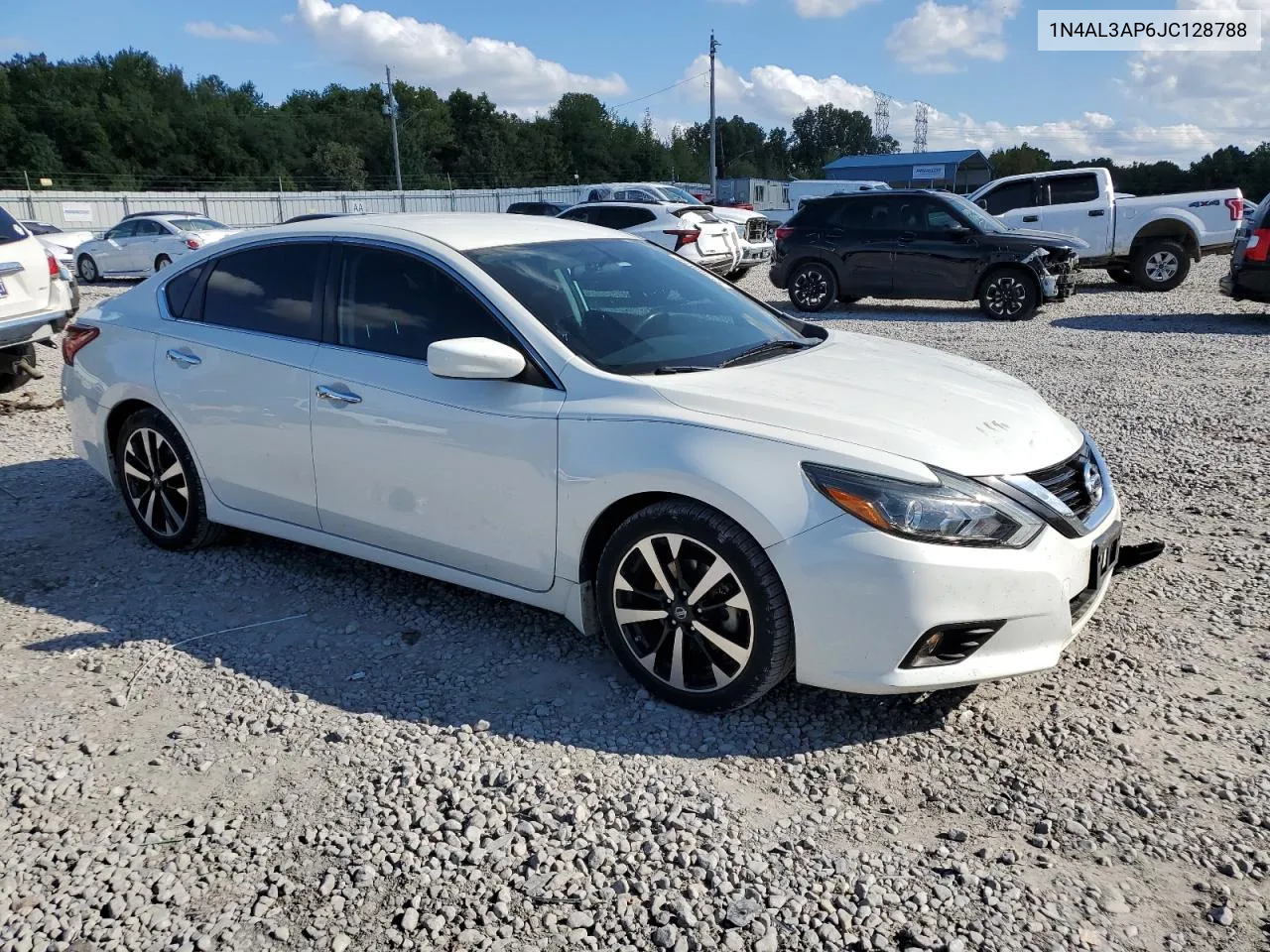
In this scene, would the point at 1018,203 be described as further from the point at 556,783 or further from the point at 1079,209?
the point at 556,783

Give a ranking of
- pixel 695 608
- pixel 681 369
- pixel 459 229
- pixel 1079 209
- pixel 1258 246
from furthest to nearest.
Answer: pixel 1079 209, pixel 1258 246, pixel 459 229, pixel 681 369, pixel 695 608

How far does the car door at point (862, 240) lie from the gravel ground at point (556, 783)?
32.2 feet

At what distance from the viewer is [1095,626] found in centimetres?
404

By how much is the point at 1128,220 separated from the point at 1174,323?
3862 millimetres

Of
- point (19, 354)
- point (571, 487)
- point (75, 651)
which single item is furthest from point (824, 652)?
point (19, 354)

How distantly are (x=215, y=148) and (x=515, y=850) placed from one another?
78071 millimetres

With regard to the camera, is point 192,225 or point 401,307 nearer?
point 401,307

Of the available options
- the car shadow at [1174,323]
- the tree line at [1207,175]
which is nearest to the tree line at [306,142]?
the tree line at [1207,175]

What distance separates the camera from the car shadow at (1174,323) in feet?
40.1

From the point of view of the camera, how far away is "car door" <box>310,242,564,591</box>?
3.60m

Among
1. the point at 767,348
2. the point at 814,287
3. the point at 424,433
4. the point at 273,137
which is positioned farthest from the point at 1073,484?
the point at 273,137

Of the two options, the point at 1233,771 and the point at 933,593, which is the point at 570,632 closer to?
the point at 933,593

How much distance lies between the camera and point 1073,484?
136 inches

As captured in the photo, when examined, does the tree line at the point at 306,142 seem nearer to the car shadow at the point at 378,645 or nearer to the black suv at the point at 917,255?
the black suv at the point at 917,255
